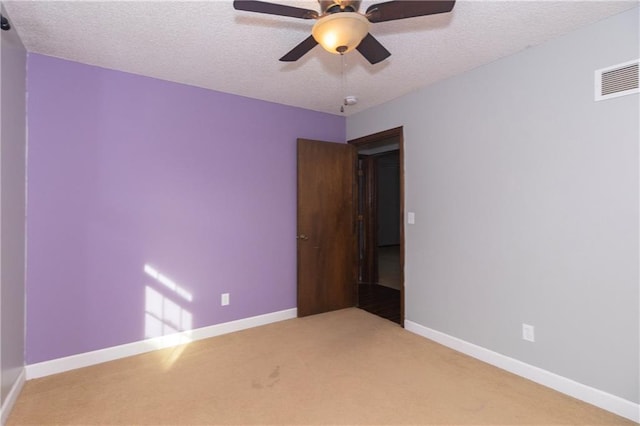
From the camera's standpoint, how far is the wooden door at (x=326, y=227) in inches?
146

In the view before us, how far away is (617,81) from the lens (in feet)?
6.40

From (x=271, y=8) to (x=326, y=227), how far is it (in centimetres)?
267

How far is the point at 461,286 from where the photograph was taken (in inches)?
112

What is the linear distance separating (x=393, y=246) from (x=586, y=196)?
7.38 m

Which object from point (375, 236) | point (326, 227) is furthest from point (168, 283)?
point (375, 236)

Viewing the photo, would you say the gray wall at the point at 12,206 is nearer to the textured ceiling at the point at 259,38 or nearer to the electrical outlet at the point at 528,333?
the textured ceiling at the point at 259,38

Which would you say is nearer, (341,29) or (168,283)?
(341,29)

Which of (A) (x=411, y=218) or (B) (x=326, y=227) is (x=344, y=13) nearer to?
(A) (x=411, y=218)

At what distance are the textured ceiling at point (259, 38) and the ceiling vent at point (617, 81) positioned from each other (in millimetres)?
353

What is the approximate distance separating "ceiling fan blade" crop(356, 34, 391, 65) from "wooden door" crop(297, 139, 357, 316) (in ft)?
6.05

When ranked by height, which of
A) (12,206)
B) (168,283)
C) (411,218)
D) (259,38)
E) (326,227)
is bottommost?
(168,283)

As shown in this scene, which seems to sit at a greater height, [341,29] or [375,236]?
[341,29]

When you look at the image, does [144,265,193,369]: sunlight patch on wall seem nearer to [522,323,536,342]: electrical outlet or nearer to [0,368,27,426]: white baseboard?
[0,368,27,426]: white baseboard

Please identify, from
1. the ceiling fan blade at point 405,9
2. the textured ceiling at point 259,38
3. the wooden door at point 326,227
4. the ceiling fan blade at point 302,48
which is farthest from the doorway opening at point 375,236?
the ceiling fan blade at point 405,9
